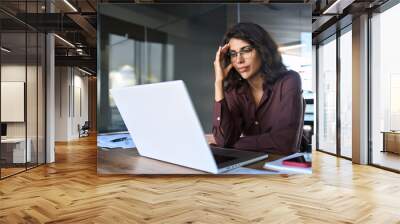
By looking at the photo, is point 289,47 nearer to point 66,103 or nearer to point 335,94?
point 335,94

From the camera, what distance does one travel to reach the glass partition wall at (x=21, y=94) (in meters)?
5.77

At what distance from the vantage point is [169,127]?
332 cm

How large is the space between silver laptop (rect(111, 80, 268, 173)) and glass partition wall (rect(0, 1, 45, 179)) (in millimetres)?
2937

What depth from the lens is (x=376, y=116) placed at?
266 inches

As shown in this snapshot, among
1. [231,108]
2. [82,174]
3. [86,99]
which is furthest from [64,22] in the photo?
[86,99]

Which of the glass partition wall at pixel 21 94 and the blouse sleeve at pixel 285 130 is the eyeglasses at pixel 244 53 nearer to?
the blouse sleeve at pixel 285 130

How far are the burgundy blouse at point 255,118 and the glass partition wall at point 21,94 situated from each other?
3.63m

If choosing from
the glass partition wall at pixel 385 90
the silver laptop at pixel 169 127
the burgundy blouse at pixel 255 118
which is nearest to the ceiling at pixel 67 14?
the glass partition wall at pixel 385 90

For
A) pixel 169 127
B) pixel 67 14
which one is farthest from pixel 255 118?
pixel 67 14

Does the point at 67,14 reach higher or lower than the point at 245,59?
higher

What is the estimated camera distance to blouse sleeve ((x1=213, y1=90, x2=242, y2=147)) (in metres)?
4.49

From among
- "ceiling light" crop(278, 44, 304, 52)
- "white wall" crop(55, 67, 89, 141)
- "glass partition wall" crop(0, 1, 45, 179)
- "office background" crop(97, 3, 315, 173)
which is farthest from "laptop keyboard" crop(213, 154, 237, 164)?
"white wall" crop(55, 67, 89, 141)

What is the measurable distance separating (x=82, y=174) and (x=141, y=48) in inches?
97.8

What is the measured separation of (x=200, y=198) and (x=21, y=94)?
158 inches
